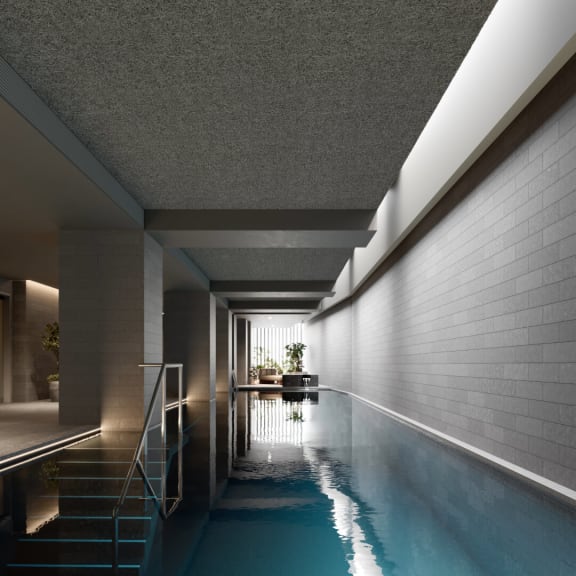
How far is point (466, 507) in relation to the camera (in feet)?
13.2

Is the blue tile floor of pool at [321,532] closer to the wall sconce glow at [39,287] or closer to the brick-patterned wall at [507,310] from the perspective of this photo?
the brick-patterned wall at [507,310]

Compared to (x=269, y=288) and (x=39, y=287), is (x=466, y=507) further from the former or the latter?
(x=39, y=287)

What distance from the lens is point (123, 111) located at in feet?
17.9

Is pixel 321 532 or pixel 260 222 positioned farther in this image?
pixel 260 222

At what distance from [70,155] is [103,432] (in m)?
4.21

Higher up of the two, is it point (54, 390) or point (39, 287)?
point (39, 287)

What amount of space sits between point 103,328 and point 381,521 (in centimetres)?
599

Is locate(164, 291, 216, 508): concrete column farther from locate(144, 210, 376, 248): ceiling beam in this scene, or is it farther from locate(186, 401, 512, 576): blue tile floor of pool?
locate(186, 401, 512, 576): blue tile floor of pool

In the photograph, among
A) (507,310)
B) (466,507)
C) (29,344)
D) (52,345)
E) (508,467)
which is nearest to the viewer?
(466,507)

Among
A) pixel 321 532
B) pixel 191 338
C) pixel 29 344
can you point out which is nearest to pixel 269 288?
pixel 191 338

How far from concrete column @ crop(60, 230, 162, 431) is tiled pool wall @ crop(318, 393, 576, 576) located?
3.20 meters

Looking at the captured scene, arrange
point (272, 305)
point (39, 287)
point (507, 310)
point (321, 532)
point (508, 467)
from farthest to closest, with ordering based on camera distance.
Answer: point (272, 305)
point (39, 287)
point (507, 310)
point (508, 467)
point (321, 532)

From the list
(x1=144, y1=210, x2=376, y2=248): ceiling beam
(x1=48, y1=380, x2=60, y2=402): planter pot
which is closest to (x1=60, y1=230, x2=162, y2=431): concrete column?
(x1=144, y1=210, x2=376, y2=248): ceiling beam

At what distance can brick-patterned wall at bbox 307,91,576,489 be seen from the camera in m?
4.34
